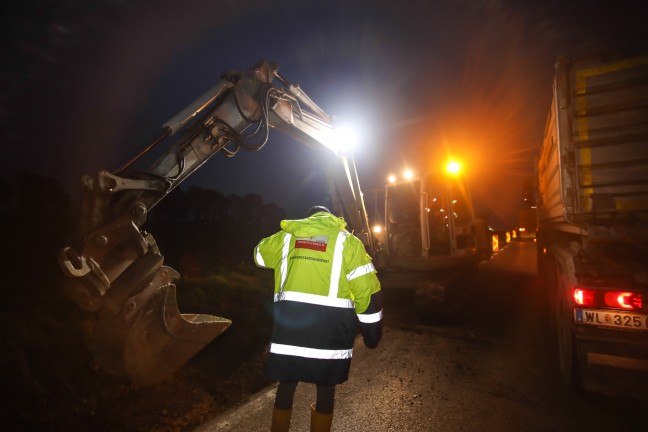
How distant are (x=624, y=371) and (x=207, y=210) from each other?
66.4 metres

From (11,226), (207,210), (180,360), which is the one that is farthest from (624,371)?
(207,210)

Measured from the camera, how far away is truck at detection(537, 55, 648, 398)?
3057 mm

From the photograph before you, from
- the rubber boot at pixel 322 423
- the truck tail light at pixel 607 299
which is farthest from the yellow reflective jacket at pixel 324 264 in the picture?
the truck tail light at pixel 607 299

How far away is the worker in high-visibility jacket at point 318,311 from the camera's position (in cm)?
229

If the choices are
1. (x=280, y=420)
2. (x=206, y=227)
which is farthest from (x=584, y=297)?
(x=206, y=227)

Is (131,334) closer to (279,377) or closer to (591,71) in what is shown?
(279,377)

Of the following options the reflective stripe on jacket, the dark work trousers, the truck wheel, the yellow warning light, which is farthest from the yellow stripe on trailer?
the yellow warning light

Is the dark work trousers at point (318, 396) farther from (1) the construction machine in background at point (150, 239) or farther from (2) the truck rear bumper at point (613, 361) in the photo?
(2) the truck rear bumper at point (613, 361)

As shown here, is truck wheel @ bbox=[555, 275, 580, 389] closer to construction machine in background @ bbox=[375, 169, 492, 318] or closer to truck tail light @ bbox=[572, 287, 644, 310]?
truck tail light @ bbox=[572, 287, 644, 310]

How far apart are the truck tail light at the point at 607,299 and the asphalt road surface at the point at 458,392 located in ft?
3.60

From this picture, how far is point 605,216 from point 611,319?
1.03 metres

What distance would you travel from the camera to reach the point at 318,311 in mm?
2322

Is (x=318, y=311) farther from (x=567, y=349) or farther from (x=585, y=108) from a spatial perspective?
(x=585, y=108)

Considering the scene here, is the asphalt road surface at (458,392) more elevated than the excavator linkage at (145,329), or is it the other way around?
the excavator linkage at (145,329)
